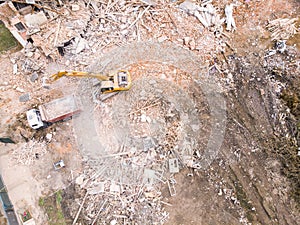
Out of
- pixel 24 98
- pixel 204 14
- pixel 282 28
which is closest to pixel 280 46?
pixel 282 28

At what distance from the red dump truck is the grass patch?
10.6 ft

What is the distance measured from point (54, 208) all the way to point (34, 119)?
4.05m

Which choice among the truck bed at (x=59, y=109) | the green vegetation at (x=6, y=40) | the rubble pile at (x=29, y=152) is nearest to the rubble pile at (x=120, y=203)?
the rubble pile at (x=29, y=152)

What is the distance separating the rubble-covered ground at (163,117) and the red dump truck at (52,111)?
63cm

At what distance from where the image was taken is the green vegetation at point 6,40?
57.1 feet

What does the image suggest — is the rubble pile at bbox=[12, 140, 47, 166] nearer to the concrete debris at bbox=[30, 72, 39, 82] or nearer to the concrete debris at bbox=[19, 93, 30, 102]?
the concrete debris at bbox=[19, 93, 30, 102]

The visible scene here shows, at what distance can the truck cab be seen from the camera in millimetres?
15500

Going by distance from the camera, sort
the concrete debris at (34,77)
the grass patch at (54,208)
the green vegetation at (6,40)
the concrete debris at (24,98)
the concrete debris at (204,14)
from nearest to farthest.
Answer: the grass patch at (54,208) → the concrete debris at (24,98) → the concrete debris at (34,77) → the concrete debris at (204,14) → the green vegetation at (6,40)

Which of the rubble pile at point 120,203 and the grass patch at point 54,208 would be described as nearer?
the rubble pile at point 120,203

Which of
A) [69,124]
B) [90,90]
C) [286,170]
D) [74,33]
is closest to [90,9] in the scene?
[74,33]

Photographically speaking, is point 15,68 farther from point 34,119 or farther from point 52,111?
point 52,111

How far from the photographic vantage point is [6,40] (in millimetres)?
17484

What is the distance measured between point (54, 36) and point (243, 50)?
9.19m

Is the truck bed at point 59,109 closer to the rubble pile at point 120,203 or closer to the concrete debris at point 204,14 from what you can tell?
the rubble pile at point 120,203
